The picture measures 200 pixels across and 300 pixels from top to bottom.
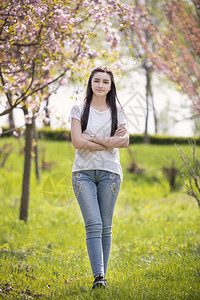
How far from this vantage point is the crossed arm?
10.2 feet

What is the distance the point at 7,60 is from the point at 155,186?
616cm

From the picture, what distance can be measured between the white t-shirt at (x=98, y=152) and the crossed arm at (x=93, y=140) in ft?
0.19

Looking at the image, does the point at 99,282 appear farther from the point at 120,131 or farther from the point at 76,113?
the point at 76,113

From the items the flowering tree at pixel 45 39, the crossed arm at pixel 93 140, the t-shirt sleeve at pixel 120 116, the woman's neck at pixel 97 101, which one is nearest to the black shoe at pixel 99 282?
the crossed arm at pixel 93 140

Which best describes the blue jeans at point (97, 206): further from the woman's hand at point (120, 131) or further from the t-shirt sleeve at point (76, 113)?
the t-shirt sleeve at point (76, 113)

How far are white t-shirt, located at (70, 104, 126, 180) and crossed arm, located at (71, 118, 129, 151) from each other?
0.19ft

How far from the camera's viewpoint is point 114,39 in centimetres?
468

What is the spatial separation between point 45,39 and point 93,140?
5.59ft

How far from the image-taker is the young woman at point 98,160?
298 cm

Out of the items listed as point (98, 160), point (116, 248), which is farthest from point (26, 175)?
point (98, 160)

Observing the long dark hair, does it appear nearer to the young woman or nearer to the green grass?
the young woman

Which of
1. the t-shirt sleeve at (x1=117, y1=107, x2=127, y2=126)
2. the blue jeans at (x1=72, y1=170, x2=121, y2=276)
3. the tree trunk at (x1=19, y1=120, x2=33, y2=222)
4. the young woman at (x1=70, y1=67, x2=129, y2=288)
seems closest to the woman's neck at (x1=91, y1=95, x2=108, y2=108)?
the young woman at (x1=70, y1=67, x2=129, y2=288)

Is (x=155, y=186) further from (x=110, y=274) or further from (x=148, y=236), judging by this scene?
(x=110, y=274)

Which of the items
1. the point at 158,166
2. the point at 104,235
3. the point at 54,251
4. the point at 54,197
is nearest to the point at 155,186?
the point at 158,166
